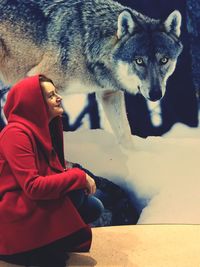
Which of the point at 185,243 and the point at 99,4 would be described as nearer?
the point at 185,243

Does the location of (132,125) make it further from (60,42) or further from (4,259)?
(4,259)

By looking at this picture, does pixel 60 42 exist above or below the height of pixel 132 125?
above

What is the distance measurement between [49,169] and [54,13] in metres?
1.03

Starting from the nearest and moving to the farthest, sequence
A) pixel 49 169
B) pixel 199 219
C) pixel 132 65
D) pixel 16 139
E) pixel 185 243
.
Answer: pixel 16 139
pixel 49 169
pixel 185 243
pixel 132 65
pixel 199 219

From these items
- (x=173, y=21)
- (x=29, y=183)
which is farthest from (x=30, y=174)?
(x=173, y=21)

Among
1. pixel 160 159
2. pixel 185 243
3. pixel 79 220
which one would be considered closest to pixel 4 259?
pixel 79 220

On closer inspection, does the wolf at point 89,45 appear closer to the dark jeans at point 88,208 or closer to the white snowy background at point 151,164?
the white snowy background at point 151,164

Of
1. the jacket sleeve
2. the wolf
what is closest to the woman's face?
the jacket sleeve

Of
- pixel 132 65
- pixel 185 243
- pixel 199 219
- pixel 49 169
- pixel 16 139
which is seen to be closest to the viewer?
pixel 16 139

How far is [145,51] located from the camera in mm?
2572

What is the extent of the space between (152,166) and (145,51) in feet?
2.16

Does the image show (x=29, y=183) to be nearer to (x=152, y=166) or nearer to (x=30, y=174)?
(x=30, y=174)

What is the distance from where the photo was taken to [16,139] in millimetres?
1875

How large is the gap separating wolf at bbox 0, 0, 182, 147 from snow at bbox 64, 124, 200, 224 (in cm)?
28
